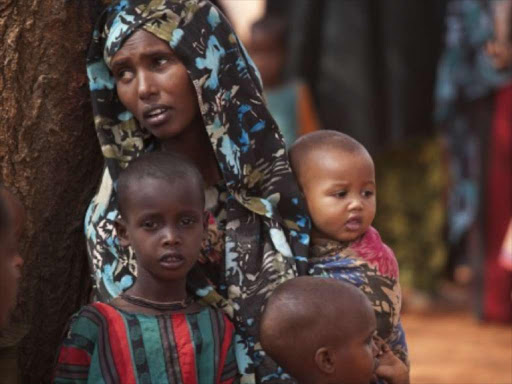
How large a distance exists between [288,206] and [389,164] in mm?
6231

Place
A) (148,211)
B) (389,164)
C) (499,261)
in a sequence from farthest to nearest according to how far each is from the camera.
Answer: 1. (389,164)
2. (499,261)
3. (148,211)

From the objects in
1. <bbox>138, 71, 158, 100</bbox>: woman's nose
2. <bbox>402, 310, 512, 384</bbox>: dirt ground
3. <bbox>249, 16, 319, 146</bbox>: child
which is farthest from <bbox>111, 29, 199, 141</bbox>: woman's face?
<bbox>249, 16, 319, 146</bbox>: child

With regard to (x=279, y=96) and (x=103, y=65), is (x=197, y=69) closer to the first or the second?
(x=103, y=65)

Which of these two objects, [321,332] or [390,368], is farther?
[390,368]

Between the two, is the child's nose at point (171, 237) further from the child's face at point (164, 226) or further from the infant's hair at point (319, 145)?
the infant's hair at point (319, 145)

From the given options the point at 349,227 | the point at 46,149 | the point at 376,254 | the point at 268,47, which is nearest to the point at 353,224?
the point at 349,227

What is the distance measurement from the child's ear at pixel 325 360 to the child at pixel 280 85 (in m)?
5.32

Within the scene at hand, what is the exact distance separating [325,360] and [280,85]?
5913 mm

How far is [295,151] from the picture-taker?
3.84 m

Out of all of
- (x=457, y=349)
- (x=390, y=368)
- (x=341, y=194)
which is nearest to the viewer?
(x=390, y=368)

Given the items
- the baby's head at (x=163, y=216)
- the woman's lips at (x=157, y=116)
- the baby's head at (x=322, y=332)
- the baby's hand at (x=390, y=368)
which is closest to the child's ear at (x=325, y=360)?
the baby's head at (x=322, y=332)

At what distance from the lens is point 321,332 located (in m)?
3.23

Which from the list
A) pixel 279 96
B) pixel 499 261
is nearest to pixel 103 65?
pixel 279 96

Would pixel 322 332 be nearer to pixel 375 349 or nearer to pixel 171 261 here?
pixel 375 349
